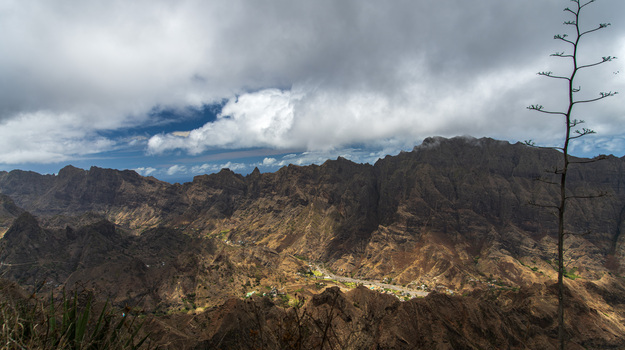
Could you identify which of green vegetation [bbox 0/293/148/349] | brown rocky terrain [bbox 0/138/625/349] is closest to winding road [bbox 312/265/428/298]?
brown rocky terrain [bbox 0/138/625/349]

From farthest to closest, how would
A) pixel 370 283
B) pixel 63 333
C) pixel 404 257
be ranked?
pixel 404 257, pixel 370 283, pixel 63 333

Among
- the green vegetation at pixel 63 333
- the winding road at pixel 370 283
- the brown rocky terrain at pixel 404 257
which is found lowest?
the winding road at pixel 370 283

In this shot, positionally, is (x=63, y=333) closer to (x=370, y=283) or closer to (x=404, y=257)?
(x=370, y=283)

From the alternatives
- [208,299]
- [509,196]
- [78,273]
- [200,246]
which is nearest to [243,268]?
[208,299]

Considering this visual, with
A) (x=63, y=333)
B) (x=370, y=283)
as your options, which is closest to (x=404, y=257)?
(x=370, y=283)

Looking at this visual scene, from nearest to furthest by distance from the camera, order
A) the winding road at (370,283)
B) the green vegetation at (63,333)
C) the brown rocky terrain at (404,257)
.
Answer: the green vegetation at (63,333) → the brown rocky terrain at (404,257) → the winding road at (370,283)

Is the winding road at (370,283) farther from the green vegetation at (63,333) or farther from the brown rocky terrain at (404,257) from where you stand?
the green vegetation at (63,333)

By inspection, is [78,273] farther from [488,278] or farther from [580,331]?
[488,278]

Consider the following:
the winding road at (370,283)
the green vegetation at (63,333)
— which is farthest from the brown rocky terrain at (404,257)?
the green vegetation at (63,333)
